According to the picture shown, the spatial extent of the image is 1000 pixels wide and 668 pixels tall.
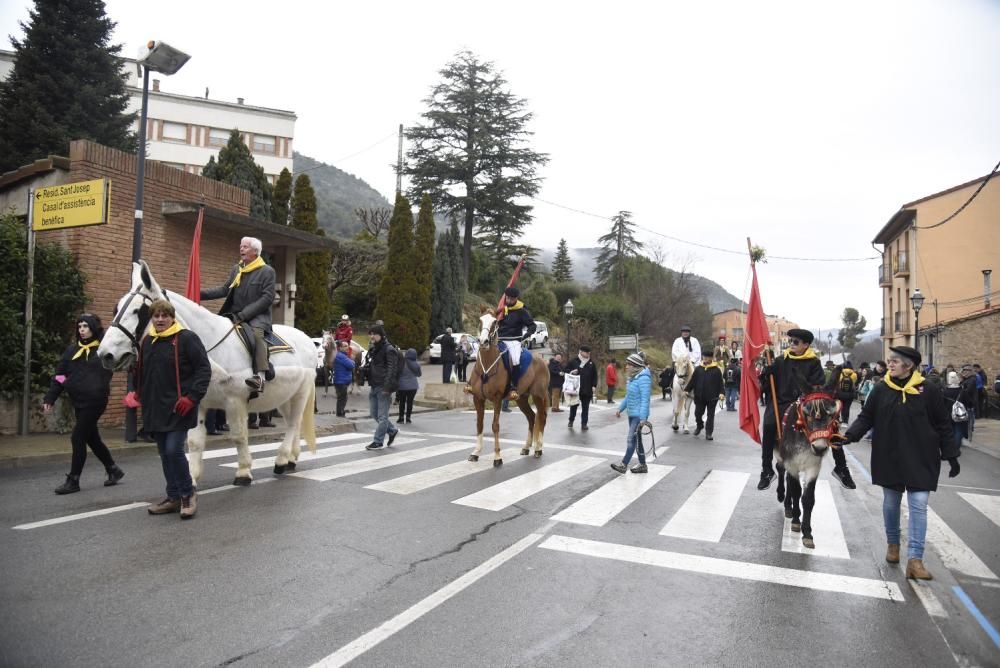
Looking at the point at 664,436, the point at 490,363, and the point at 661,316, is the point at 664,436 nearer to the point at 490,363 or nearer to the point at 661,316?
the point at 490,363

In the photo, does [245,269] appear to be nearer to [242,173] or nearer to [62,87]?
[242,173]

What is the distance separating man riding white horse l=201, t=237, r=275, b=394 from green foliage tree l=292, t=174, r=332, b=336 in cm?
2009

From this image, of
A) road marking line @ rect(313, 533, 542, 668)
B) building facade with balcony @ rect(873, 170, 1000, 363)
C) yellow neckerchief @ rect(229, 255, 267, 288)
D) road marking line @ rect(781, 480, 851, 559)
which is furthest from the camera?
building facade with balcony @ rect(873, 170, 1000, 363)

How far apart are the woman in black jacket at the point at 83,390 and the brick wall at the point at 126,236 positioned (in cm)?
482

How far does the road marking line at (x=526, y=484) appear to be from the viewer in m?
6.98

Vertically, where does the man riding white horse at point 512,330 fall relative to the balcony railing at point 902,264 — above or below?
below

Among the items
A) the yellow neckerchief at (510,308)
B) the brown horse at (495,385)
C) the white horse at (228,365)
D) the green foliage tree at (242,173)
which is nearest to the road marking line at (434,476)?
the brown horse at (495,385)

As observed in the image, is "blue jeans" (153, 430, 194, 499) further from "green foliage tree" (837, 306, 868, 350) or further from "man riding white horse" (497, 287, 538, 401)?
"green foliage tree" (837, 306, 868, 350)

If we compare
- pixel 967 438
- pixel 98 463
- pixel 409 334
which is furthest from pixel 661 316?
pixel 98 463

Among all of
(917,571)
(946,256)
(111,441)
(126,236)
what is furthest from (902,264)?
(111,441)

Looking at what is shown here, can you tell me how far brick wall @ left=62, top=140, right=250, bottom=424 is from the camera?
1119cm

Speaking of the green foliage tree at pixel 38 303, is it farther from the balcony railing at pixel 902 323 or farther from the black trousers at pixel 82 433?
the balcony railing at pixel 902 323

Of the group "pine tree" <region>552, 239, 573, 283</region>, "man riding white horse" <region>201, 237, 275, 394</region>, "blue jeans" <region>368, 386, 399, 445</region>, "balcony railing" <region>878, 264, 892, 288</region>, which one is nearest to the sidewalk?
"man riding white horse" <region>201, 237, 275, 394</region>

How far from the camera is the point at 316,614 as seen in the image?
3.92m
